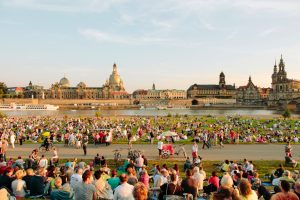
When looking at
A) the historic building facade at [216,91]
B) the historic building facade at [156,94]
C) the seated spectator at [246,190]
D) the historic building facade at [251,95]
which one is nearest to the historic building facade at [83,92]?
the historic building facade at [156,94]

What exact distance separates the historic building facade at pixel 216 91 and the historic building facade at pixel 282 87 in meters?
28.5

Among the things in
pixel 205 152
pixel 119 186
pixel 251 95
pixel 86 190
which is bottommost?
pixel 205 152

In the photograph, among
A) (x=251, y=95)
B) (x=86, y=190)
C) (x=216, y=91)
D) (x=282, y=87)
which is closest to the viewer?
(x=86, y=190)

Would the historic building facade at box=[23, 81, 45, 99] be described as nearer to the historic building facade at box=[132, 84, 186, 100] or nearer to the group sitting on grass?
the historic building facade at box=[132, 84, 186, 100]

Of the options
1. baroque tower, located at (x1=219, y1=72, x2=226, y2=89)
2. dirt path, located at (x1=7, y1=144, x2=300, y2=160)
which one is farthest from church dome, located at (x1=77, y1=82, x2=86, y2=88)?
dirt path, located at (x1=7, y1=144, x2=300, y2=160)

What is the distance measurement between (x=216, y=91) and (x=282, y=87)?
39257mm

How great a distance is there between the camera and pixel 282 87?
151 meters

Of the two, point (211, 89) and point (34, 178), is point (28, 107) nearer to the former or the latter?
point (211, 89)

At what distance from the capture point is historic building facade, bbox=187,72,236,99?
182125 millimetres

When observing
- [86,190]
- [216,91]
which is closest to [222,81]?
[216,91]

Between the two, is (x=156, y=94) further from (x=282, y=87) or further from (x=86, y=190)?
(x=86, y=190)

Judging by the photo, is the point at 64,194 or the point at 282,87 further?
the point at 282,87

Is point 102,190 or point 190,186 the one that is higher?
point 190,186

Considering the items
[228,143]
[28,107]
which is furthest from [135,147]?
[28,107]
